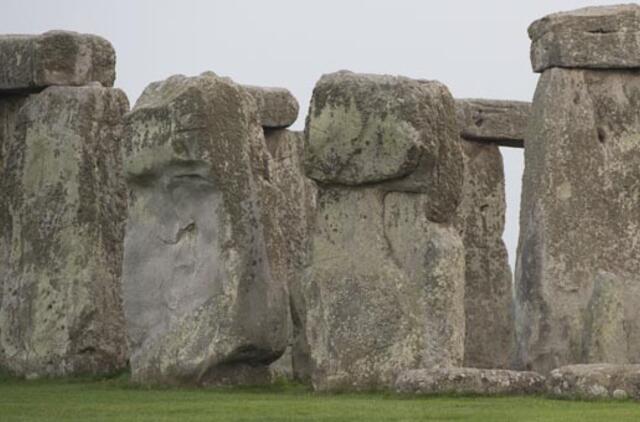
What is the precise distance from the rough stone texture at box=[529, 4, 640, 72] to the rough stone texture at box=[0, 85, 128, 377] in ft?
15.8

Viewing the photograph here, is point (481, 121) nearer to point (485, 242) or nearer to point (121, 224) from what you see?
point (485, 242)

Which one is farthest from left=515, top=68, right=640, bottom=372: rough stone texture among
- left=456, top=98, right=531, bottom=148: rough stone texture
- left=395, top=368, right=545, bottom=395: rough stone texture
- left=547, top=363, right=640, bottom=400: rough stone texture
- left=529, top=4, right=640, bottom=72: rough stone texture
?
left=547, top=363, right=640, bottom=400: rough stone texture

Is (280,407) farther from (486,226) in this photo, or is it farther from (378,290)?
(486,226)

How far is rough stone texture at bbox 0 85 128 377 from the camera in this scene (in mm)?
32531

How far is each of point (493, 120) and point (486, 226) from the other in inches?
53.7

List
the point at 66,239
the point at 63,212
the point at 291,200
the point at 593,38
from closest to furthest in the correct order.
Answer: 1. the point at 66,239
2. the point at 63,212
3. the point at 593,38
4. the point at 291,200

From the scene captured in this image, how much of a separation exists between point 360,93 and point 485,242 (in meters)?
9.17

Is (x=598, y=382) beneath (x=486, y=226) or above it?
→ beneath

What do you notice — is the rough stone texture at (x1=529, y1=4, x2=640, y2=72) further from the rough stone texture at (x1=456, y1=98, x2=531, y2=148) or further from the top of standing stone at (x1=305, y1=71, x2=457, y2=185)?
the top of standing stone at (x1=305, y1=71, x2=457, y2=185)

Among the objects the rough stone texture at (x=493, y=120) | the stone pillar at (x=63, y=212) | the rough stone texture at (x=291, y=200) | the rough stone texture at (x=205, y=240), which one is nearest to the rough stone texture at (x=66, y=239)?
the stone pillar at (x=63, y=212)

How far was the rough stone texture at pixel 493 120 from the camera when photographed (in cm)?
3759

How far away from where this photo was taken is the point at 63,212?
3300 centimetres

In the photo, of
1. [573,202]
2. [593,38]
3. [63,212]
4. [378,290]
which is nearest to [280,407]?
[378,290]

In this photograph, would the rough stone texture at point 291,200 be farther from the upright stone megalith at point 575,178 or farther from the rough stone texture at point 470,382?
the rough stone texture at point 470,382
